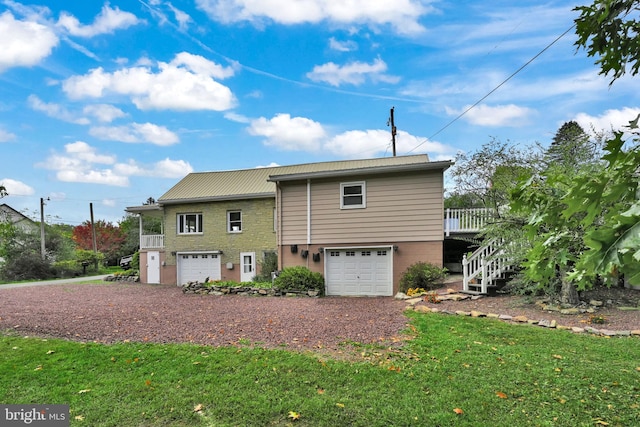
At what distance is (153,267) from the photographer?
64.0 ft

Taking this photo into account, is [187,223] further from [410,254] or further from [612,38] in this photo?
[612,38]

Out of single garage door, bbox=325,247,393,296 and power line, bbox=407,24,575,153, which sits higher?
power line, bbox=407,24,575,153

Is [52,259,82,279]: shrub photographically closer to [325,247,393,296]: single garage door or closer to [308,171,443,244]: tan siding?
[308,171,443,244]: tan siding

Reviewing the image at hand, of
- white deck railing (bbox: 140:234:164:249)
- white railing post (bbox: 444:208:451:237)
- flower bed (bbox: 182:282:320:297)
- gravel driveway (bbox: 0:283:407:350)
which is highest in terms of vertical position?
white railing post (bbox: 444:208:451:237)

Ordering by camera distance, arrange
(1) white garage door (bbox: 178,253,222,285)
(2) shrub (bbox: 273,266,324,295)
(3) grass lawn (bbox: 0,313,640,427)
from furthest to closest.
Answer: (1) white garage door (bbox: 178,253,222,285) → (2) shrub (bbox: 273,266,324,295) → (3) grass lawn (bbox: 0,313,640,427)

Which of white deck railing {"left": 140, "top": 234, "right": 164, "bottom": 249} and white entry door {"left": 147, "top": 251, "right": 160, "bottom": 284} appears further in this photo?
white deck railing {"left": 140, "top": 234, "right": 164, "bottom": 249}

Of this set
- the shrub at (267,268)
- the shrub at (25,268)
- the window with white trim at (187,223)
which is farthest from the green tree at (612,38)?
the shrub at (25,268)

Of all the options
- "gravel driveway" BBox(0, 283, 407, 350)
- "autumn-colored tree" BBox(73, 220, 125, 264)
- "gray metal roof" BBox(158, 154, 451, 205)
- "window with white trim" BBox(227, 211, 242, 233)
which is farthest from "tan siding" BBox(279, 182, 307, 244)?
"autumn-colored tree" BBox(73, 220, 125, 264)

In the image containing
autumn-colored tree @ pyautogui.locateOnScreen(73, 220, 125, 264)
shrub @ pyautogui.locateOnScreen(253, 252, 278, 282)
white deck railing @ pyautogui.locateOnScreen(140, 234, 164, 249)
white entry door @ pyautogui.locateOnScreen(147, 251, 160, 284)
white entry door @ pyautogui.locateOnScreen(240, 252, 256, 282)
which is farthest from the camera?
autumn-colored tree @ pyautogui.locateOnScreen(73, 220, 125, 264)

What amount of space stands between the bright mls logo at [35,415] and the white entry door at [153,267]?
54.4 feet

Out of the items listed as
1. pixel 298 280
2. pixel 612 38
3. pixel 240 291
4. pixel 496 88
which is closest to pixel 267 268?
pixel 240 291

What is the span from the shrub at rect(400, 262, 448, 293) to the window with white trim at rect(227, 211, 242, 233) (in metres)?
9.03

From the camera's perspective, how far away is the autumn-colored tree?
106 ft

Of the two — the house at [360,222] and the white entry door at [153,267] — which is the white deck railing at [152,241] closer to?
the white entry door at [153,267]
